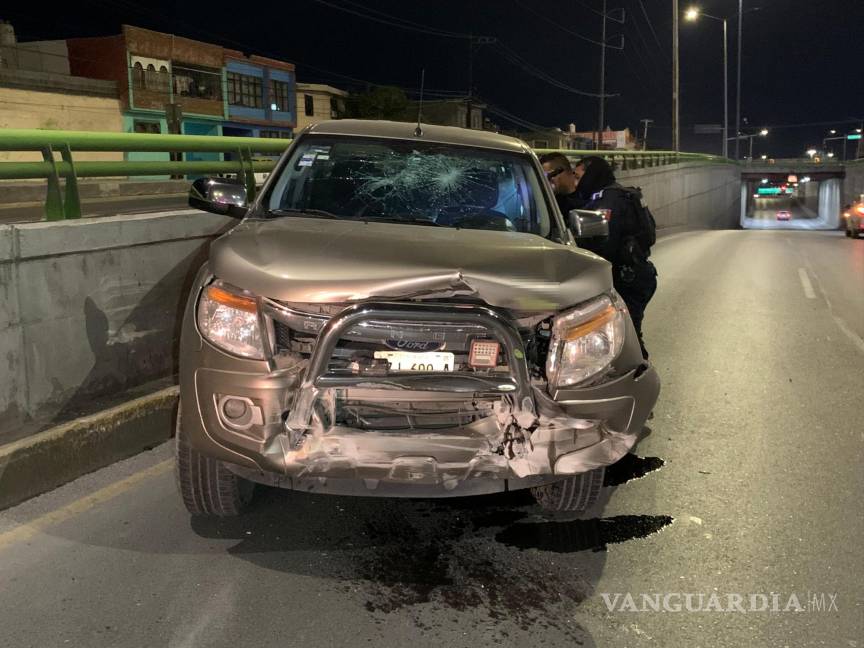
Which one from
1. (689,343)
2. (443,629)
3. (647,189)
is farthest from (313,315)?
(647,189)

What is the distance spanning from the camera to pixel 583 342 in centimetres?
338

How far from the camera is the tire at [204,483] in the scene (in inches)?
139

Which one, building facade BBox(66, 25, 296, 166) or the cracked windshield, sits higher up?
building facade BBox(66, 25, 296, 166)

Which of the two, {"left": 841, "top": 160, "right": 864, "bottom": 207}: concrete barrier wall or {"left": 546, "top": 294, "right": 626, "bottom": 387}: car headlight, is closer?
{"left": 546, "top": 294, "right": 626, "bottom": 387}: car headlight

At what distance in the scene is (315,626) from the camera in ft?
9.77

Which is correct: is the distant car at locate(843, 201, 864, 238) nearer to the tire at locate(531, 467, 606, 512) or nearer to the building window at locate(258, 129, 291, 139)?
the tire at locate(531, 467, 606, 512)

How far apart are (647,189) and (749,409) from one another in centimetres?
2562

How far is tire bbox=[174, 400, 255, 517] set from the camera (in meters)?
3.54

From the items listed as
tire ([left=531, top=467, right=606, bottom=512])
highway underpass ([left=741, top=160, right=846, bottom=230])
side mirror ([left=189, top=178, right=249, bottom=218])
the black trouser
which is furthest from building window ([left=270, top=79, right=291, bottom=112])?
tire ([left=531, top=467, right=606, bottom=512])

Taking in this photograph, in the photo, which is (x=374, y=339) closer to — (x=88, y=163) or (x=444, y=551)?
(x=444, y=551)

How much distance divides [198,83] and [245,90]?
17.1ft

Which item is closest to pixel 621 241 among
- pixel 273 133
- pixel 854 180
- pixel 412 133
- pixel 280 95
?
pixel 412 133

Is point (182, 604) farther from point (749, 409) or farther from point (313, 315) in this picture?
point (749, 409)

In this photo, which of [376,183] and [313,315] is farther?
[376,183]
